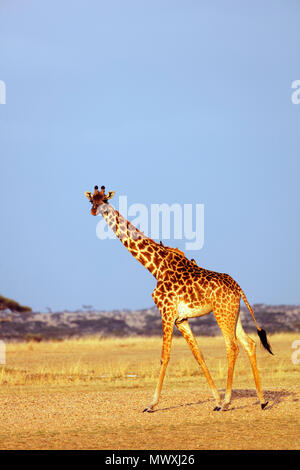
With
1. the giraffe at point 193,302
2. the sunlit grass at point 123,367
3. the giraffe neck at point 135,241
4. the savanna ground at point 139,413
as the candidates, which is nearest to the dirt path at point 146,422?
the savanna ground at point 139,413

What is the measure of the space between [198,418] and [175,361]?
54.9ft

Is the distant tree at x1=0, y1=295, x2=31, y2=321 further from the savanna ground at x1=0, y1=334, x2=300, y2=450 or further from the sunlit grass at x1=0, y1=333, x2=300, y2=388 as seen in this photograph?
the savanna ground at x1=0, y1=334, x2=300, y2=450

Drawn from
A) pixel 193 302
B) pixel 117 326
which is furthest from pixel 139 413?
pixel 117 326

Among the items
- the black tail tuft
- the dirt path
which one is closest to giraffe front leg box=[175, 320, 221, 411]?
the dirt path

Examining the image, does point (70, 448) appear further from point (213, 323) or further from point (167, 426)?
point (213, 323)

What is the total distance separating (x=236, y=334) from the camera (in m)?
15.2

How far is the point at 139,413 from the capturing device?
1480 centimetres

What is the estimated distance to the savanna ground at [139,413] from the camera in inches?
475

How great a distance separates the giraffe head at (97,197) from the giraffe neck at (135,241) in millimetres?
99

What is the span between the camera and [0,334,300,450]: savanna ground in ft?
39.6

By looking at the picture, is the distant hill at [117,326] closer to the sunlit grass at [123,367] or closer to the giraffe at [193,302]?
the sunlit grass at [123,367]

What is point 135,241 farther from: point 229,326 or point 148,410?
point 148,410

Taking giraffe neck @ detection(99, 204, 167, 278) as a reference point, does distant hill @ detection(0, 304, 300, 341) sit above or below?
below

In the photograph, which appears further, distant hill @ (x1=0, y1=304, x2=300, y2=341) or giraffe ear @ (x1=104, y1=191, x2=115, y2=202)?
distant hill @ (x1=0, y1=304, x2=300, y2=341)
